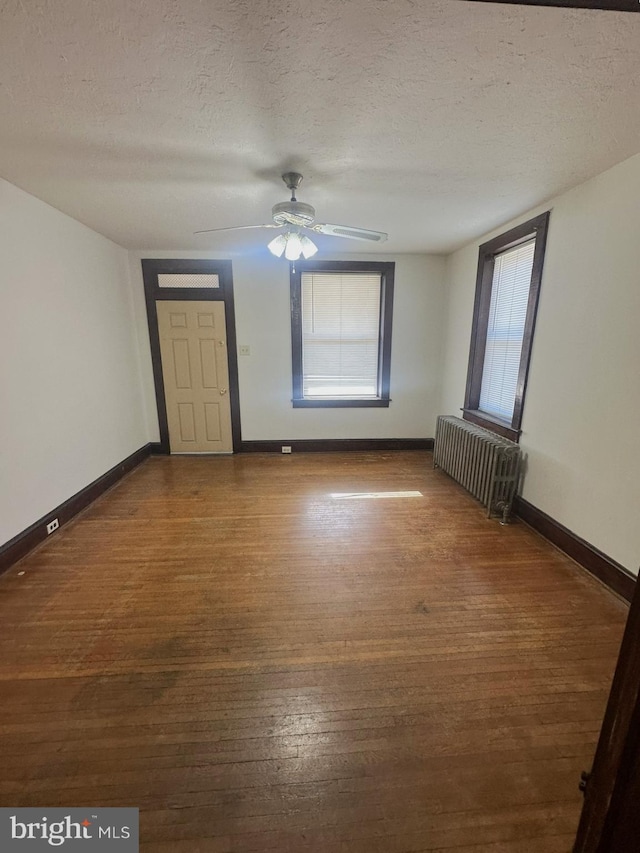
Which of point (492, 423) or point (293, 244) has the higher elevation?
point (293, 244)

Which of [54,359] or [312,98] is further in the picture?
[54,359]

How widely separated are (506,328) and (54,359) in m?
4.11

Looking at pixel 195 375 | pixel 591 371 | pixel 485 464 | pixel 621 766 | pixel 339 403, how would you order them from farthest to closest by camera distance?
1. pixel 339 403
2. pixel 195 375
3. pixel 485 464
4. pixel 591 371
5. pixel 621 766

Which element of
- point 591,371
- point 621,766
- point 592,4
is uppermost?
point 592,4

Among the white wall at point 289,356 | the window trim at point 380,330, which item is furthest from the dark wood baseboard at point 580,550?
the window trim at point 380,330

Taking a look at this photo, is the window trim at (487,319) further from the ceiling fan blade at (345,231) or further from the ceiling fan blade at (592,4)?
the ceiling fan blade at (592,4)

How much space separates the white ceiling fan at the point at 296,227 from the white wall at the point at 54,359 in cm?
138

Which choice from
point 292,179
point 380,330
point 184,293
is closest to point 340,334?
point 380,330

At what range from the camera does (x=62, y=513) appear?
115 inches

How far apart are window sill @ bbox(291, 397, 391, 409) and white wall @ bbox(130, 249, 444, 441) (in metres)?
0.07

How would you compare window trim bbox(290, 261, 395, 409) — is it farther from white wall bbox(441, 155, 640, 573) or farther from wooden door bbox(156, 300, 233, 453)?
white wall bbox(441, 155, 640, 573)

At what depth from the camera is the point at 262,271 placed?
4352 mm

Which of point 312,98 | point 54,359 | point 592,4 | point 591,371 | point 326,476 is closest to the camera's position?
point 592,4

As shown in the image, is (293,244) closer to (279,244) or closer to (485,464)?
(279,244)
